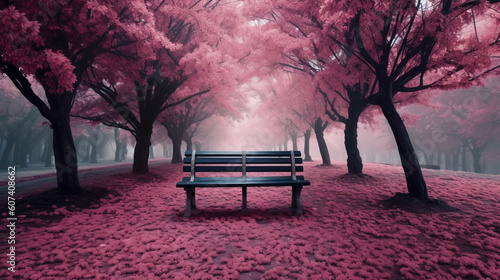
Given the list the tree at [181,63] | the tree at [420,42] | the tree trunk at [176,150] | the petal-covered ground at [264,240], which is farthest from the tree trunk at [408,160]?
the tree trunk at [176,150]

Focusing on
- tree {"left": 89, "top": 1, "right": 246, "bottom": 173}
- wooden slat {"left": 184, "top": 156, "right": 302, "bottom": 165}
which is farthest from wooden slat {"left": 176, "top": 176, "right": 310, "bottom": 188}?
tree {"left": 89, "top": 1, "right": 246, "bottom": 173}

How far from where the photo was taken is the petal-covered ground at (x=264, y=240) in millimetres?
2559

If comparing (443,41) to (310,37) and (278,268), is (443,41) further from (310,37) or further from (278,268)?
(278,268)

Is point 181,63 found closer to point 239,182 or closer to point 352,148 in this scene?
point 239,182

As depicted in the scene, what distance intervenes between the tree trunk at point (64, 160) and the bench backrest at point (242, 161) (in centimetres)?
318

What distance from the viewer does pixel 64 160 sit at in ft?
18.3

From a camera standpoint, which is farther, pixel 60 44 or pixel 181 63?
pixel 181 63

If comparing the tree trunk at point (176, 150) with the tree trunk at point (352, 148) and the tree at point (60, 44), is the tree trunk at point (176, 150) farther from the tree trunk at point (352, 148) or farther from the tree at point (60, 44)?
the tree trunk at point (352, 148)

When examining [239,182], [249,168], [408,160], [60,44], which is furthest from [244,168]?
[60,44]

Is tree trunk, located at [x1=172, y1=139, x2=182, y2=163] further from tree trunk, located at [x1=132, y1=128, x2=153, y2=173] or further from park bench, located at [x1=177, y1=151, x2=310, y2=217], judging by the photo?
park bench, located at [x1=177, y1=151, x2=310, y2=217]

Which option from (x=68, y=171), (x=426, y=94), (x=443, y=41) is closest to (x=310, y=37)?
(x=443, y=41)

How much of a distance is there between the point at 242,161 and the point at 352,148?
6754mm

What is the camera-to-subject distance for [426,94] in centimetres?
968

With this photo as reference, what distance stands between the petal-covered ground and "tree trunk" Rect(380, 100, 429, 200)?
0.63 metres
